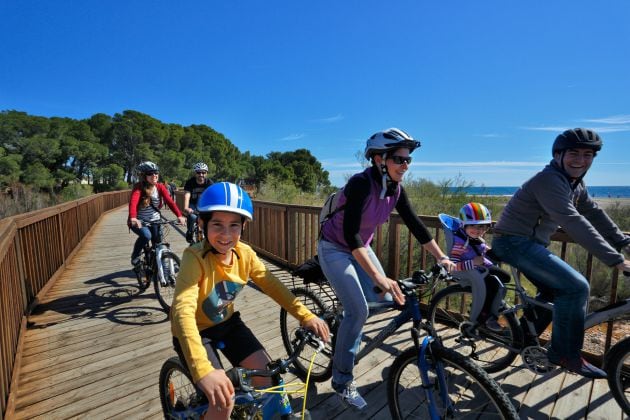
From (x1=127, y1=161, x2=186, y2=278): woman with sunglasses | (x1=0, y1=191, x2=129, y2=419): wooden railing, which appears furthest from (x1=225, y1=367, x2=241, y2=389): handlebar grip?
(x1=127, y1=161, x2=186, y2=278): woman with sunglasses

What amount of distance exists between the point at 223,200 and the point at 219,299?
1.94 feet

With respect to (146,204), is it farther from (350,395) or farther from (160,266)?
(350,395)

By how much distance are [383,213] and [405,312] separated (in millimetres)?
725

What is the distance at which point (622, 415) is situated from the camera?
2.39 m

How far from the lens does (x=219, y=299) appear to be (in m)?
1.91

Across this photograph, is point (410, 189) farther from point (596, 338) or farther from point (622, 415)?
point (622, 415)

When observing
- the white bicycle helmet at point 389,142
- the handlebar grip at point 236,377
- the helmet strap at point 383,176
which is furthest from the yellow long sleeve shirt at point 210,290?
the white bicycle helmet at point 389,142

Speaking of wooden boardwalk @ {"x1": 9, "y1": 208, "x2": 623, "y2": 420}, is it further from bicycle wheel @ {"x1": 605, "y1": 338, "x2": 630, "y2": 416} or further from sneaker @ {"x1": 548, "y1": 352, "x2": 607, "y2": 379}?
sneaker @ {"x1": 548, "y1": 352, "x2": 607, "y2": 379}

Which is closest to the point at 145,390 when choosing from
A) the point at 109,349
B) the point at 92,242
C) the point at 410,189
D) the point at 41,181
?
the point at 109,349

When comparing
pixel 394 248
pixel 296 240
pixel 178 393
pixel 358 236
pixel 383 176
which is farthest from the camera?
pixel 296 240

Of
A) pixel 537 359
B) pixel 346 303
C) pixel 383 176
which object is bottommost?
pixel 537 359

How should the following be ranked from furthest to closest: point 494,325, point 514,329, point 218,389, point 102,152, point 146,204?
1. point 102,152
2. point 146,204
3. point 494,325
4. point 514,329
5. point 218,389

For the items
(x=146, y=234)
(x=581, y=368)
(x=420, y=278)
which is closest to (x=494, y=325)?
(x=581, y=368)

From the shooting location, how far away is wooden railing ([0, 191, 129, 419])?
2832 mm
